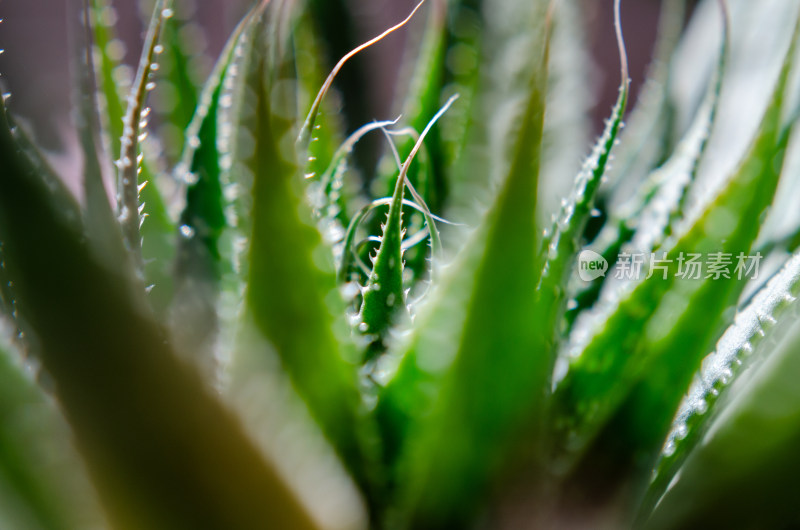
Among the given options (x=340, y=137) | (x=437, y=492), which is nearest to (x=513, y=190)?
(x=437, y=492)

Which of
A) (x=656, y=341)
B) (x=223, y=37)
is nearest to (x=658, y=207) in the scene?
(x=656, y=341)

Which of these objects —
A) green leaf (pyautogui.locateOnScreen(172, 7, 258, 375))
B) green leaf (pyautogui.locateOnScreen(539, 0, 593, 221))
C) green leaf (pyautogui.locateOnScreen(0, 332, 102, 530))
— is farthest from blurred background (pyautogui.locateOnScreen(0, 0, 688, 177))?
green leaf (pyautogui.locateOnScreen(0, 332, 102, 530))

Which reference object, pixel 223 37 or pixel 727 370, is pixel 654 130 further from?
pixel 223 37

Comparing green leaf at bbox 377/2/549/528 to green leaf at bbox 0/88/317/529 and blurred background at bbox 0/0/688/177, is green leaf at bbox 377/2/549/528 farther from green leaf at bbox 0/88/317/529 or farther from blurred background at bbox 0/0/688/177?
blurred background at bbox 0/0/688/177

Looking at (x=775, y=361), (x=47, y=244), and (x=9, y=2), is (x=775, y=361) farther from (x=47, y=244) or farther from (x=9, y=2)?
(x=9, y=2)

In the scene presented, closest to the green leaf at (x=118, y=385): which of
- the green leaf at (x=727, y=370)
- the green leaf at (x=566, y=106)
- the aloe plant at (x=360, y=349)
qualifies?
the aloe plant at (x=360, y=349)

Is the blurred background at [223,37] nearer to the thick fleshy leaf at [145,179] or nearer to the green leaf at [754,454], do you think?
the thick fleshy leaf at [145,179]
